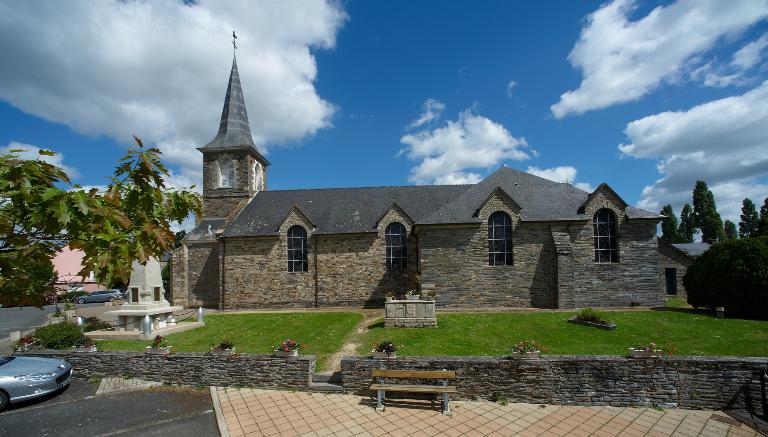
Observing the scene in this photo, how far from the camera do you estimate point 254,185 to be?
1156 inches

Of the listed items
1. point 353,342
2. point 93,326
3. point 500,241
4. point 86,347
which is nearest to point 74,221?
point 86,347

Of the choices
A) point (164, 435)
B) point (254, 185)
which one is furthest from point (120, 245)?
point (254, 185)

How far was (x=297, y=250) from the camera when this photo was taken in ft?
78.8

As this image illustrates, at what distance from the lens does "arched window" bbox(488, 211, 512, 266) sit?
2073 cm

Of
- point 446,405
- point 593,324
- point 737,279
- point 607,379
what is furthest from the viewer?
point 737,279

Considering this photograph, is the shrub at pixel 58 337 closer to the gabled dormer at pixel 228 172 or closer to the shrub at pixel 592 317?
the gabled dormer at pixel 228 172

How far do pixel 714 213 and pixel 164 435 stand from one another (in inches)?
2525

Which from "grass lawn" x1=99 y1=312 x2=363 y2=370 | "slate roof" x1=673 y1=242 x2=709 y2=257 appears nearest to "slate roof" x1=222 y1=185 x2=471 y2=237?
"grass lawn" x1=99 y1=312 x2=363 y2=370

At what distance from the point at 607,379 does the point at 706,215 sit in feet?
182

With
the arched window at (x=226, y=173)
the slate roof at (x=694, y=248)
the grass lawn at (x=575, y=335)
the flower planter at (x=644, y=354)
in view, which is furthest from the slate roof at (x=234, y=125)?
the slate roof at (x=694, y=248)

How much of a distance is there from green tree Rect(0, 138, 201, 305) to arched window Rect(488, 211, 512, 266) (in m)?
19.0

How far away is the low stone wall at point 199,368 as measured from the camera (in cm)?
949

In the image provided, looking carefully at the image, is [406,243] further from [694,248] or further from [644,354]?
[694,248]

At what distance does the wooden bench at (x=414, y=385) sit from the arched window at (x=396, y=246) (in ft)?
48.1
